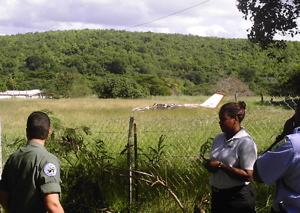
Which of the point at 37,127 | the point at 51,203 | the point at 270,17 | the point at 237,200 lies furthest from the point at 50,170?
the point at 270,17

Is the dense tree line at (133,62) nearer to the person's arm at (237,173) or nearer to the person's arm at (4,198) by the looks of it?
the person's arm at (237,173)

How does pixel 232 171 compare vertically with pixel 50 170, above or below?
below

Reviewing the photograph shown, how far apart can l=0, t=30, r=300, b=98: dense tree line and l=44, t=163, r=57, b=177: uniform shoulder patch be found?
142 feet

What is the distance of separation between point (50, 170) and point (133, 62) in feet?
316

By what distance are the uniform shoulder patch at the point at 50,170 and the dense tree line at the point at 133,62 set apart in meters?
43.2

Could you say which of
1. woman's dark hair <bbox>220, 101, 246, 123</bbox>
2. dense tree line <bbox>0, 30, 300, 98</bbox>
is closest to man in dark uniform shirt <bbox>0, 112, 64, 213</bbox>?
woman's dark hair <bbox>220, 101, 246, 123</bbox>

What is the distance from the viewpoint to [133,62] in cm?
9812

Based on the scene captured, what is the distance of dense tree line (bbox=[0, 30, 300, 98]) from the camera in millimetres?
66500

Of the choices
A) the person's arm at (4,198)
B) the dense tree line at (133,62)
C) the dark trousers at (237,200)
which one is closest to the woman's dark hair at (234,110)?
the dark trousers at (237,200)

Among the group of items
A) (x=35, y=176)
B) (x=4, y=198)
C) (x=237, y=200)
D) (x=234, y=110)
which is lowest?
(x=237, y=200)

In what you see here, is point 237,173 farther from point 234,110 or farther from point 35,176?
point 35,176

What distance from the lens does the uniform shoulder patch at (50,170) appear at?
8.15 ft

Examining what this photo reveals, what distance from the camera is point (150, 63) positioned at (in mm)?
98625

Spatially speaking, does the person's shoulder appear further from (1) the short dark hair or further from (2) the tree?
(2) the tree
